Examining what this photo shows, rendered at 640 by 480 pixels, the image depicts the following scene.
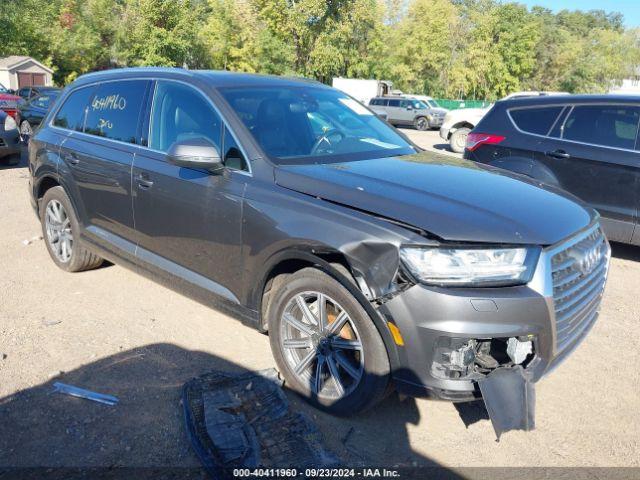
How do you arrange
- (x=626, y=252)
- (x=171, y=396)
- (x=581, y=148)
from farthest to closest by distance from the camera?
(x=626, y=252)
(x=581, y=148)
(x=171, y=396)

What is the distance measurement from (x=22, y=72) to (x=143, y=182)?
45651 mm

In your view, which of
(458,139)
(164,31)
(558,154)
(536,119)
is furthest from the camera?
(164,31)

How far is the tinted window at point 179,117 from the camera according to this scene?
3871 mm

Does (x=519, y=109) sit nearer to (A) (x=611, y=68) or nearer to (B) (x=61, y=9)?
(B) (x=61, y=9)

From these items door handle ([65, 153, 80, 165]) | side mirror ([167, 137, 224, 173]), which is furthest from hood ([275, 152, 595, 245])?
door handle ([65, 153, 80, 165])

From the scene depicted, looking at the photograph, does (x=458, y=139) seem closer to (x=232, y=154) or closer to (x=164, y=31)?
(x=232, y=154)

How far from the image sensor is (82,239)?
509 cm

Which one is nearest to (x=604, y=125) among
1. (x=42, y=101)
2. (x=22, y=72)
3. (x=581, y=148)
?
(x=581, y=148)

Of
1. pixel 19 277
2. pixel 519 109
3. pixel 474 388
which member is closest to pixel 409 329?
pixel 474 388

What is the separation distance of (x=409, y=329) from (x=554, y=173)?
174 inches

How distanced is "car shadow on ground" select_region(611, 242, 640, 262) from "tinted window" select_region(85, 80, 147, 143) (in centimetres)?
548

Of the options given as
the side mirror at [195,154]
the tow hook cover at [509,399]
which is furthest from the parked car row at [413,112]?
the tow hook cover at [509,399]

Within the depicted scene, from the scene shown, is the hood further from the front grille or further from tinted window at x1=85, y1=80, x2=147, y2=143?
tinted window at x1=85, y1=80, x2=147, y2=143

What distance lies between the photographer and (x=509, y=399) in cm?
275
